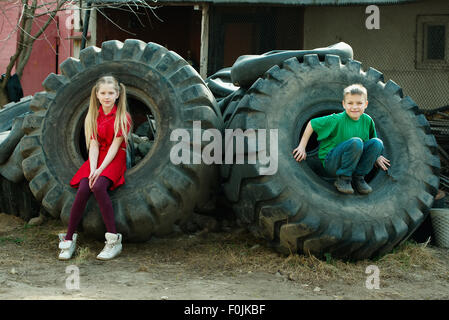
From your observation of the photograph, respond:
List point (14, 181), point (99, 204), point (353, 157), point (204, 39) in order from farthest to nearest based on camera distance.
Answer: point (204, 39) → point (14, 181) → point (99, 204) → point (353, 157)

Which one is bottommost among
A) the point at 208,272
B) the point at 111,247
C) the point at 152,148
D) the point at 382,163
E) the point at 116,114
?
the point at 208,272

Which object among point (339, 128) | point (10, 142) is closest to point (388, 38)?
point (339, 128)

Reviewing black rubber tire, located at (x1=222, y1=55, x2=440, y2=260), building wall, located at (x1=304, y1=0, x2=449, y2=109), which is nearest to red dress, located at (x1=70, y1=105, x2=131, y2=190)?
black rubber tire, located at (x1=222, y1=55, x2=440, y2=260)

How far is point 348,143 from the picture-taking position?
13.4 ft

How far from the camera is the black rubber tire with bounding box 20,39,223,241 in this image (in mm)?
4277

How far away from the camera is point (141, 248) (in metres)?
4.38

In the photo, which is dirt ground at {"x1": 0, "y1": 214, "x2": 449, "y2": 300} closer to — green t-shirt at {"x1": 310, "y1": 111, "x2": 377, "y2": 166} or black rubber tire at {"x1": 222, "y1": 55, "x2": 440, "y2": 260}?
black rubber tire at {"x1": 222, "y1": 55, "x2": 440, "y2": 260}

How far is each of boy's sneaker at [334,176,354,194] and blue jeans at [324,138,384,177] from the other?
0.12 feet

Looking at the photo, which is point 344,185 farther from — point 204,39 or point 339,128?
point 204,39

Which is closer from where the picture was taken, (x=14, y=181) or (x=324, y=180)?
(x=324, y=180)

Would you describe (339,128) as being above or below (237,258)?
above

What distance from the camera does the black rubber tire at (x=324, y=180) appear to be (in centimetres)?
404

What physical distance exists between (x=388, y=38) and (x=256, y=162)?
27.5 ft

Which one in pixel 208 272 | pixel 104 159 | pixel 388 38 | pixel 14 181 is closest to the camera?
pixel 208 272
